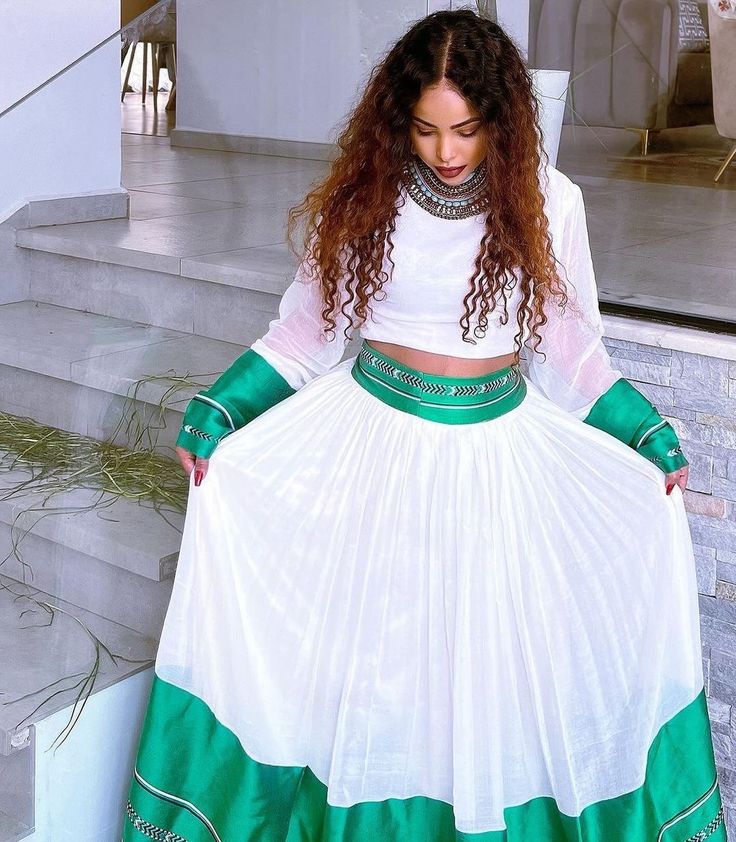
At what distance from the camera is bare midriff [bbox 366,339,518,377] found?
1.57m

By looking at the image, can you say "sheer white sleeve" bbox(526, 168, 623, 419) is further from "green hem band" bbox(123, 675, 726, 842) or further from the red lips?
"green hem band" bbox(123, 675, 726, 842)

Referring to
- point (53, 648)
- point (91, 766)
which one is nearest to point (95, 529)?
point (53, 648)

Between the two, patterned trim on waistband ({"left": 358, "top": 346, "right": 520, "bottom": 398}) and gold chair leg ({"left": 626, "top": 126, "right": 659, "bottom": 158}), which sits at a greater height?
gold chair leg ({"left": 626, "top": 126, "right": 659, "bottom": 158})

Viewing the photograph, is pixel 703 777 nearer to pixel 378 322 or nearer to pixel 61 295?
pixel 378 322

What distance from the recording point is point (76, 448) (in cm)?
198

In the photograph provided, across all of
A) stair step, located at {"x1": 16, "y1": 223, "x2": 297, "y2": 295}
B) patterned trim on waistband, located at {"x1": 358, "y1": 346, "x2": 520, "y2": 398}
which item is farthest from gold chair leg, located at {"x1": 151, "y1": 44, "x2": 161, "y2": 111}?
patterned trim on waistband, located at {"x1": 358, "y1": 346, "x2": 520, "y2": 398}

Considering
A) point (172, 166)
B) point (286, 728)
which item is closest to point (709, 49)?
point (172, 166)

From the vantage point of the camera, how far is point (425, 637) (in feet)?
5.15

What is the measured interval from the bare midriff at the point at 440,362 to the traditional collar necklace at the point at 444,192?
187 millimetres

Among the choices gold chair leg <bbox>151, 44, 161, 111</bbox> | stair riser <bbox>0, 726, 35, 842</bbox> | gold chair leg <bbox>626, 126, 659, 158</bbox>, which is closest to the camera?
stair riser <bbox>0, 726, 35, 842</bbox>

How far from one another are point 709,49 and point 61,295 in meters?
1.38

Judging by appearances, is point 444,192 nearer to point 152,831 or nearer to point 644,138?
point 152,831

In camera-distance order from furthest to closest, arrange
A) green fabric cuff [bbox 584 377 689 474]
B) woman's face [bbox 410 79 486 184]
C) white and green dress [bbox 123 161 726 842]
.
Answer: green fabric cuff [bbox 584 377 689 474] → white and green dress [bbox 123 161 726 842] → woman's face [bbox 410 79 486 184]

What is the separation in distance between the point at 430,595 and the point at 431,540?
0.24ft
